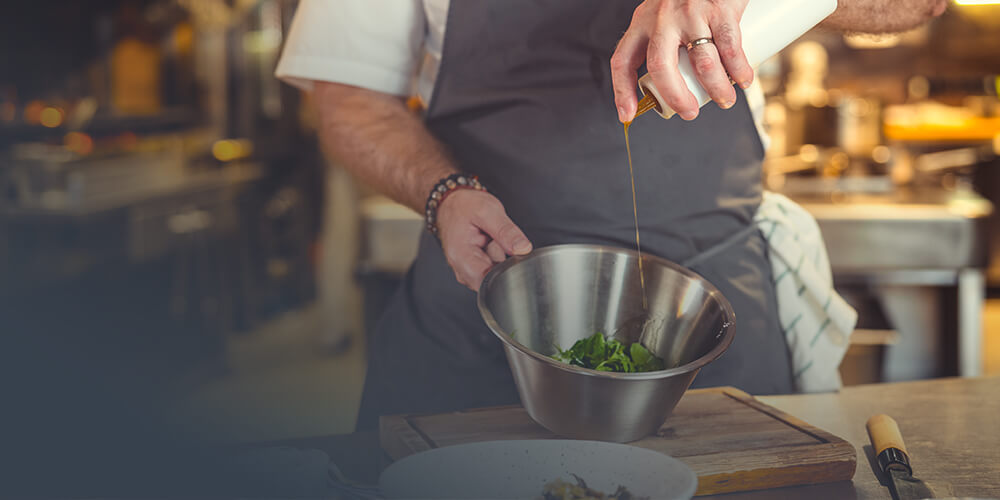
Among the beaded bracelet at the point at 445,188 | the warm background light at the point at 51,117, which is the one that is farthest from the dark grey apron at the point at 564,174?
the warm background light at the point at 51,117

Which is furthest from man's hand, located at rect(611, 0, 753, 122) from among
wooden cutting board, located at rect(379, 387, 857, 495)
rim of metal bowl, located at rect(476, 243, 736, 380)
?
wooden cutting board, located at rect(379, 387, 857, 495)

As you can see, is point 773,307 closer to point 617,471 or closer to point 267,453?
point 617,471

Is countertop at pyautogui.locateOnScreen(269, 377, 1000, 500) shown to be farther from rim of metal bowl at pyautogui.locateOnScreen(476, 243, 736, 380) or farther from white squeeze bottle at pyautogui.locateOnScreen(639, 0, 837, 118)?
white squeeze bottle at pyautogui.locateOnScreen(639, 0, 837, 118)

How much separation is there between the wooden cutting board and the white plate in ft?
0.35

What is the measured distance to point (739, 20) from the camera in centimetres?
76

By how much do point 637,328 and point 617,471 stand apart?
0.28m

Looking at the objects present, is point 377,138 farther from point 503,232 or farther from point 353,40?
point 503,232

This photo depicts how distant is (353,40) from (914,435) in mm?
838

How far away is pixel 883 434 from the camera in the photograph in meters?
0.89

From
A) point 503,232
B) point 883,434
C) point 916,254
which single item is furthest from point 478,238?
point 916,254

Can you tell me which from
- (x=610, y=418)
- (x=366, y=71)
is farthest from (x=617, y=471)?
(x=366, y=71)

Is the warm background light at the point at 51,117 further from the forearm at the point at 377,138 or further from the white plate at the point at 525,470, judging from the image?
the white plate at the point at 525,470

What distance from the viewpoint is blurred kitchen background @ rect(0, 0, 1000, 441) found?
8.22ft

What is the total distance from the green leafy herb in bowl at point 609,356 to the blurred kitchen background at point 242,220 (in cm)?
163
